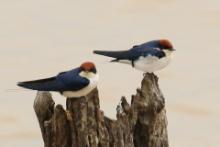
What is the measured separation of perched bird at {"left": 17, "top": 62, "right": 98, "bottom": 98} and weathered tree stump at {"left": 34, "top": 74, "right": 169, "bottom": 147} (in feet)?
0.18

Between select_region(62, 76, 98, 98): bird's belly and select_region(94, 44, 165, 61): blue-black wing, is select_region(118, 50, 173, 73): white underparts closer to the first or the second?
select_region(94, 44, 165, 61): blue-black wing

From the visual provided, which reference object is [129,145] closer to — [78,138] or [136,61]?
[78,138]

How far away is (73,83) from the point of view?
209 inches

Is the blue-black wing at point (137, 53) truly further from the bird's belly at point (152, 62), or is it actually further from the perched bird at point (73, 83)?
the perched bird at point (73, 83)

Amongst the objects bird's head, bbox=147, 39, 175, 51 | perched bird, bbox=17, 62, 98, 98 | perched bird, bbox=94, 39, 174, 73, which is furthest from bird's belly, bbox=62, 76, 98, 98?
bird's head, bbox=147, 39, 175, 51

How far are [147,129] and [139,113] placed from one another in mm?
188

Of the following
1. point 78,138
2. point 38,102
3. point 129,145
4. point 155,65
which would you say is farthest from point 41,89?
point 155,65

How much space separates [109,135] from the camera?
5270 mm

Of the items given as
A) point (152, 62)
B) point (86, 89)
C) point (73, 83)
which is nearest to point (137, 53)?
point (152, 62)

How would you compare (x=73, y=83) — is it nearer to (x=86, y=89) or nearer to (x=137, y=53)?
(x=86, y=89)

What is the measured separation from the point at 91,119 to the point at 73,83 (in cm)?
35

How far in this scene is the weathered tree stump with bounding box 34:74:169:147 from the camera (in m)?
5.15

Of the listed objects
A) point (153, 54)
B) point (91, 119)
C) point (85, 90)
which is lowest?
point (91, 119)

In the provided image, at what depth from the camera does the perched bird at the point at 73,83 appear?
519 cm
